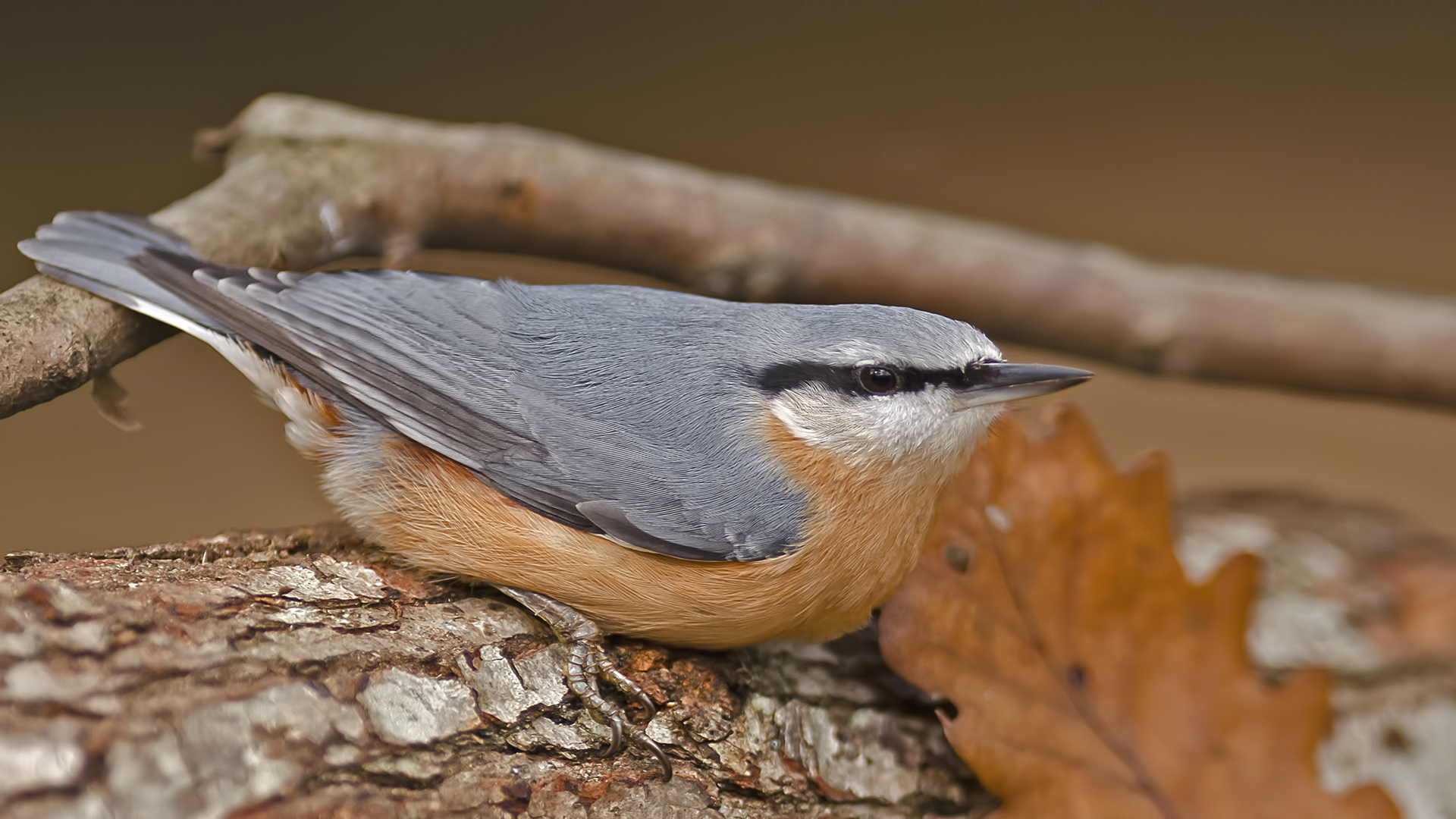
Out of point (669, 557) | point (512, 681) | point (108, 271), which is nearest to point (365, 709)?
point (512, 681)

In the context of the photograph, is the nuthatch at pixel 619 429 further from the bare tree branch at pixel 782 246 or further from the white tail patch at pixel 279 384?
the bare tree branch at pixel 782 246

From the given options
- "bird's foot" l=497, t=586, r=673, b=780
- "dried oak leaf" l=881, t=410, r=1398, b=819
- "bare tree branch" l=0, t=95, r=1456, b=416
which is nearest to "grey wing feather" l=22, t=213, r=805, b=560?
"bird's foot" l=497, t=586, r=673, b=780

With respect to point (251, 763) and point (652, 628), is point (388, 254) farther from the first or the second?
point (251, 763)

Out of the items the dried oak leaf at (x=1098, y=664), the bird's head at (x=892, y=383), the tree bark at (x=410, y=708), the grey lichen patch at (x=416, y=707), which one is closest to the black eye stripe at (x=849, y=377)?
the bird's head at (x=892, y=383)

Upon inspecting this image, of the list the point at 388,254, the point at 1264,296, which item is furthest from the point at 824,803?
the point at 1264,296

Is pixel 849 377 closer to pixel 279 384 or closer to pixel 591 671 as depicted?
pixel 591 671

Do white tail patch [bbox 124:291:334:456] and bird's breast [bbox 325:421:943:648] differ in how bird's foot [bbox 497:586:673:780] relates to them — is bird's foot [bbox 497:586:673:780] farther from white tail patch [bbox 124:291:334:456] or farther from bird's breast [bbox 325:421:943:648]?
white tail patch [bbox 124:291:334:456]
